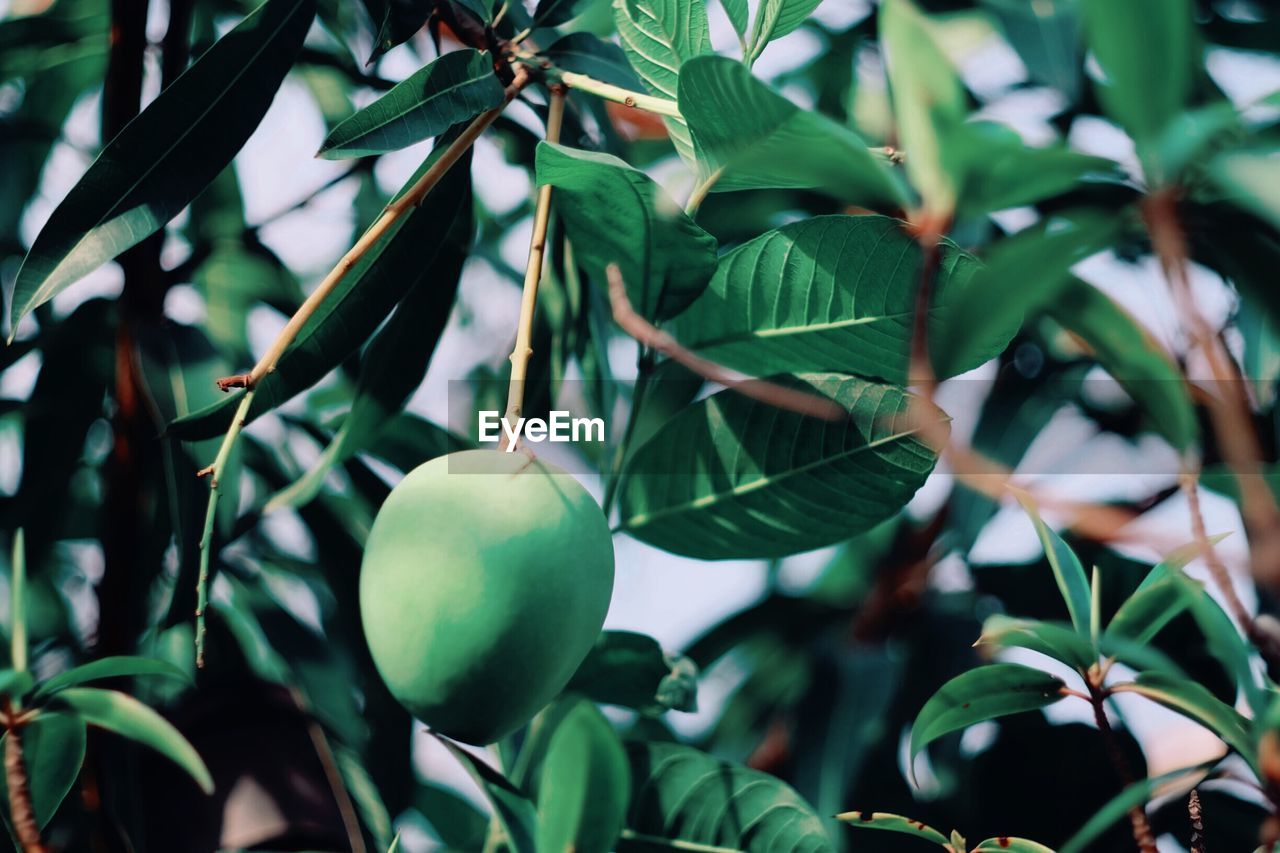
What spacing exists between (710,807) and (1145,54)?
1.53 feet

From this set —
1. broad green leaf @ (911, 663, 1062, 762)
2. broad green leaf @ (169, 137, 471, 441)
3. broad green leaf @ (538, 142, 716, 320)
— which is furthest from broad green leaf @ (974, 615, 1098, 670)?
broad green leaf @ (169, 137, 471, 441)

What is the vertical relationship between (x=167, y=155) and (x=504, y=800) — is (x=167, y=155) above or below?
above

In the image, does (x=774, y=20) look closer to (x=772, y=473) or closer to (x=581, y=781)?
(x=772, y=473)

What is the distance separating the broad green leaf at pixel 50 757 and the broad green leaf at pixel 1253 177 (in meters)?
0.44

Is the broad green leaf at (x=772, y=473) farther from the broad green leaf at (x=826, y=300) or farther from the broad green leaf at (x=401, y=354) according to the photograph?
the broad green leaf at (x=401, y=354)

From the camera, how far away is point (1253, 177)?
0.21m

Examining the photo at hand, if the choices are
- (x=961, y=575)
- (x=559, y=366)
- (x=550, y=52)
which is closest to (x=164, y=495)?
(x=559, y=366)

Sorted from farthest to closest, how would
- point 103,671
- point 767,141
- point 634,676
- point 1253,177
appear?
point 634,676
point 103,671
point 767,141
point 1253,177

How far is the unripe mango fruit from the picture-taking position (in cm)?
45

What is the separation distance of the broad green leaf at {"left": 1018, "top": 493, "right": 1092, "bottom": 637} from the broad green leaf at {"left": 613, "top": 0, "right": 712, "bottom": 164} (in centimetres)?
23

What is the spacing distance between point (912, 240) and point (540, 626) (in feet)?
0.80

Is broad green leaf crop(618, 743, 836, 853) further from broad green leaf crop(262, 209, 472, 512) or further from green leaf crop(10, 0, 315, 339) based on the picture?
green leaf crop(10, 0, 315, 339)

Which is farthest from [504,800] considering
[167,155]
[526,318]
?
[167,155]

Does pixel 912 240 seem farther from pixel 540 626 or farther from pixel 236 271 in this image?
pixel 236 271
